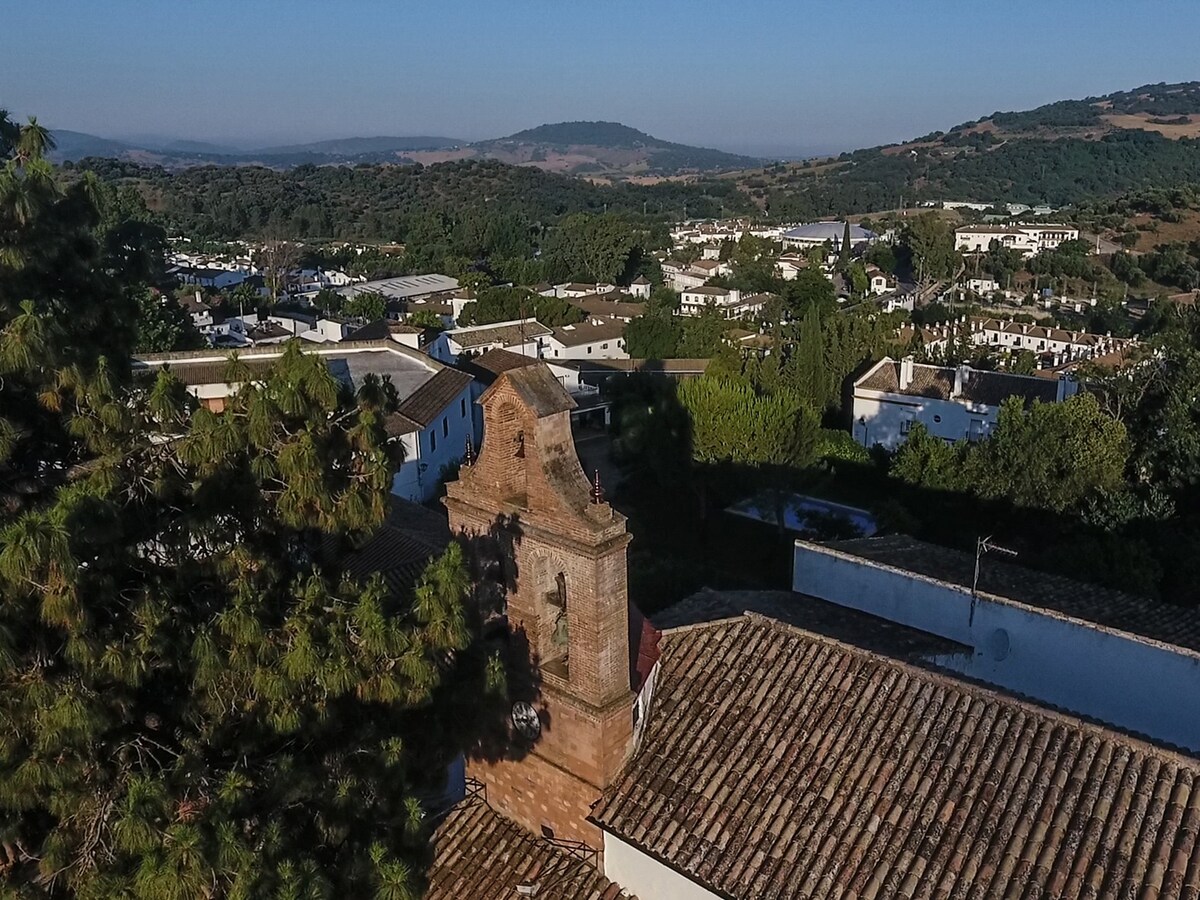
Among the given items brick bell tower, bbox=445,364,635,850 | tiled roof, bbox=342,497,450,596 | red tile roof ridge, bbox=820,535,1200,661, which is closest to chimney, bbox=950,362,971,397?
red tile roof ridge, bbox=820,535,1200,661

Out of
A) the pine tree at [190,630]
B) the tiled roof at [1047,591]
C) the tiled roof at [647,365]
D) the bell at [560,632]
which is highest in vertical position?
the pine tree at [190,630]

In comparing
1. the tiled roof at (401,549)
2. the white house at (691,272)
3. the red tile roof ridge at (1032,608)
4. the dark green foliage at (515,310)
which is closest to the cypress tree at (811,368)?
the red tile roof ridge at (1032,608)

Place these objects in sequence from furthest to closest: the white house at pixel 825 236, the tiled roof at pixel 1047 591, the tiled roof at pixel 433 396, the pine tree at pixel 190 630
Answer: the white house at pixel 825 236
the tiled roof at pixel 433 396
the tiled roof at pixel 1047 591
the pine tree at pixel 190 630

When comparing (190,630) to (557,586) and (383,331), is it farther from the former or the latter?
(383,331)

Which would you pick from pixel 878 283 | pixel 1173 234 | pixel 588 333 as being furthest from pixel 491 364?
pixel 1173 234

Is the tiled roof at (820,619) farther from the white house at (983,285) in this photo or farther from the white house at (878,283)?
the white house at (983,285)

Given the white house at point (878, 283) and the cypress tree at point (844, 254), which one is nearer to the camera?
the white house at point (878, 283)
